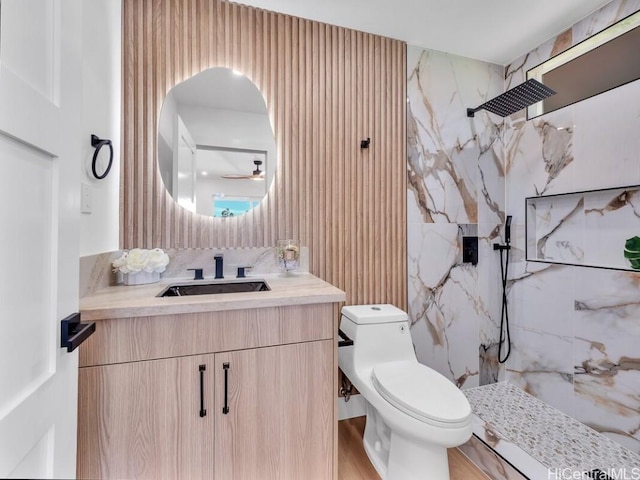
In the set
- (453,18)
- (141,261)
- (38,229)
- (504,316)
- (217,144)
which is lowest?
(504,316)

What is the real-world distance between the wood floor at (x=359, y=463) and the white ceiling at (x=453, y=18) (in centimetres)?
251

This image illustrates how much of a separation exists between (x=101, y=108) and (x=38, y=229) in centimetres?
102

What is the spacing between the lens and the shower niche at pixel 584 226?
1.63 m

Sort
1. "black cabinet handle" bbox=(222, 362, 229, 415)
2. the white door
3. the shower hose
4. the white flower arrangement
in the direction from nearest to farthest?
the white door, "black cabinet handle" bbox=(222, 362, 229, 415), the white flower arrangement, the shower hose

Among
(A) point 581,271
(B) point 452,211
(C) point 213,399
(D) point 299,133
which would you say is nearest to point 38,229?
→ (C) point 213,399

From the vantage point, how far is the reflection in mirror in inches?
63.3

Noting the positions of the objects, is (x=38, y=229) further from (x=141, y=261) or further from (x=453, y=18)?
(x=453, y=18)

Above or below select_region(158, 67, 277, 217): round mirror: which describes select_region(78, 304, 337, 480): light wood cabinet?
below

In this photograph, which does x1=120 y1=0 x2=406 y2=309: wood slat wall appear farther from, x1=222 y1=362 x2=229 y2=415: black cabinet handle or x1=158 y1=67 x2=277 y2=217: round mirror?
x1=222 y1=362 x2=229 y2=415: black cabinet handle

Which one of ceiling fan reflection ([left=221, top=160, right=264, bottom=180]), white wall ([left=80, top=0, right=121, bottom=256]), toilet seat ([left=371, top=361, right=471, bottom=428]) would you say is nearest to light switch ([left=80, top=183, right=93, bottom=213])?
white wall ([left=80, top=0, right=121, bottom=256])

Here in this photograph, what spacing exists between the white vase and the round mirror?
0.41 m

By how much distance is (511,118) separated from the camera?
2.24 meters

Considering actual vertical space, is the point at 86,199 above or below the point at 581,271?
above

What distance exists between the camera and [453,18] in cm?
179
